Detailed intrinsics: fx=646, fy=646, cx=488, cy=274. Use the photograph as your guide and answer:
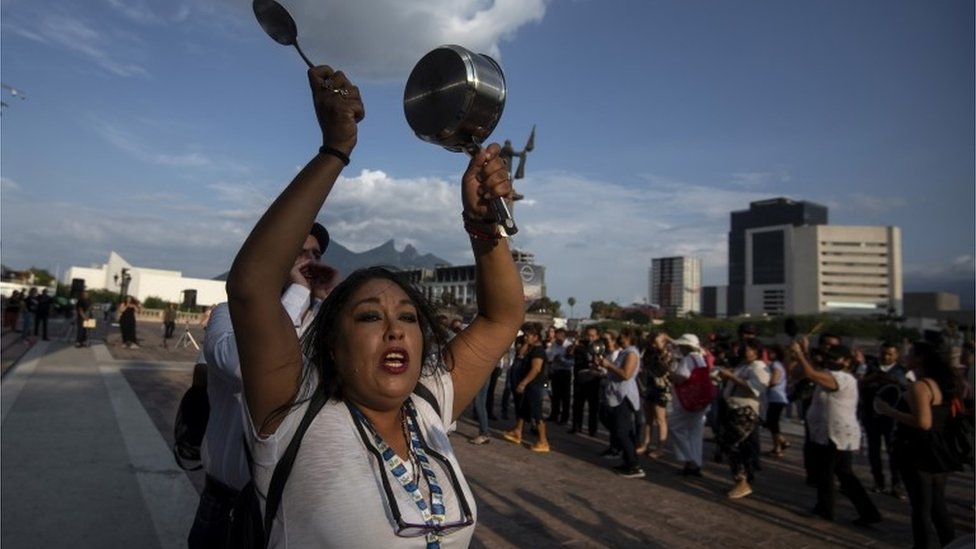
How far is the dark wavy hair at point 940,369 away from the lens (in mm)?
5613

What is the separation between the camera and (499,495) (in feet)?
22.7

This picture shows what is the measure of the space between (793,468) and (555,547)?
5.80 meters

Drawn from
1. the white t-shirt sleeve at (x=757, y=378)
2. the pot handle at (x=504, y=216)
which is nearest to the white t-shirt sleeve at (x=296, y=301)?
the pot handle at (x=504, y=216)

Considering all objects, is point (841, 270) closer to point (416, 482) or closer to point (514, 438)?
point (514, 438)

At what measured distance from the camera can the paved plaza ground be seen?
17.0 feet

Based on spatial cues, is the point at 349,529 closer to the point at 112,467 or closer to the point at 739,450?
the point at 112,467

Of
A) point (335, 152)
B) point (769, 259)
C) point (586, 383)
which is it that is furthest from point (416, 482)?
point (769, 259)

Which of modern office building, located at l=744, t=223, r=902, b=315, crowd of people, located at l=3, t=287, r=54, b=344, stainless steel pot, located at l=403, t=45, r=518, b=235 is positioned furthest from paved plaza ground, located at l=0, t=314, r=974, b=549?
modern office building, located at l=744, t=223, r=902, b=315

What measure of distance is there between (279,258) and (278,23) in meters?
0.69

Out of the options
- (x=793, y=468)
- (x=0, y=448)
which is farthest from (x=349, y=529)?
(x=793, y=468)

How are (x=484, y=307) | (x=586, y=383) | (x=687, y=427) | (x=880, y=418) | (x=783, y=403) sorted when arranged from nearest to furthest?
(x=484, y=307) → (x=880, y=418) → (x=687, y=427) → (x=783, y=403) → (x=586, y=383)

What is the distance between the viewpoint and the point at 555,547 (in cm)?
537

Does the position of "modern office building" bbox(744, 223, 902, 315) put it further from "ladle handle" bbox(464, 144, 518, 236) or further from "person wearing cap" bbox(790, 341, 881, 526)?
"ladle handle" bbox(464, 144, 518, 236)

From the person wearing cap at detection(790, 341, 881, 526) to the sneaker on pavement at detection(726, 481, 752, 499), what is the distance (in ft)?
2.63
